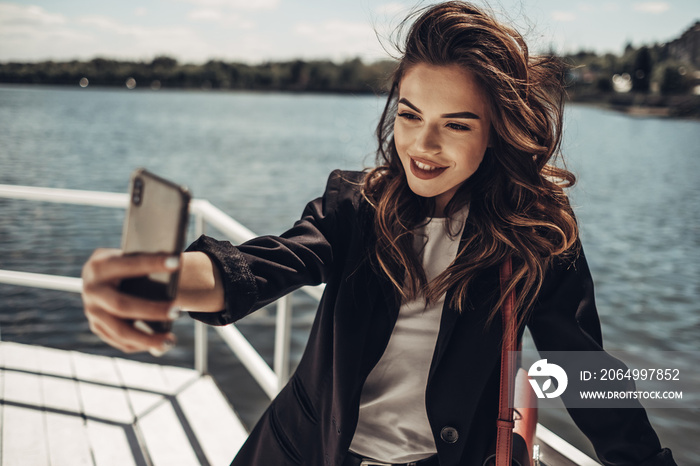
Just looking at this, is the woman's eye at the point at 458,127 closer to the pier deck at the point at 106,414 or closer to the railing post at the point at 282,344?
the railing post at the point at 282,344

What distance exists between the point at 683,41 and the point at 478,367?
7.20 m

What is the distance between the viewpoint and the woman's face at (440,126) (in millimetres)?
1162

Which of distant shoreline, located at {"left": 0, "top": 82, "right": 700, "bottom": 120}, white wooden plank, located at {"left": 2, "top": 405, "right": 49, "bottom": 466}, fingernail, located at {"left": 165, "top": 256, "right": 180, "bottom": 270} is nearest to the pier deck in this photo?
white wooden plank, located at {"left": 2, "top": 405, "right": 49, "bottom": 466}

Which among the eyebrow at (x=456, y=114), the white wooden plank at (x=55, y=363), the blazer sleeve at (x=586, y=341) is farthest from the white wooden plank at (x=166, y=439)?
the eyebrow at (x=456, y=114)

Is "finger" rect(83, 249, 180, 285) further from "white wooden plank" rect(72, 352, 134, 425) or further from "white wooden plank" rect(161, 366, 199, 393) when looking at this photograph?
"white wooden plank" rect(161, 366, 199, 393)

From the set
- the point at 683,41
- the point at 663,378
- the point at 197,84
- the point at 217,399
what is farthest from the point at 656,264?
the point at 197,84

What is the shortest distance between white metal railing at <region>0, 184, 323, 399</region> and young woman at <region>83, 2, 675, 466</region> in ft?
2.18

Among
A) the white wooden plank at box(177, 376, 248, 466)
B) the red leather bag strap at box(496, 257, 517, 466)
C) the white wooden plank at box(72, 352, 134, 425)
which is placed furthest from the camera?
the white wooden plank at box(72, 352, 134, 425)

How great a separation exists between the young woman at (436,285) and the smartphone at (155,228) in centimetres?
43

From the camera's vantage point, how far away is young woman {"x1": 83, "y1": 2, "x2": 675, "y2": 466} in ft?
3.73

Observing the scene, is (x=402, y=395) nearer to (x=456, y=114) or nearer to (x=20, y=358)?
(x=456, y=114)

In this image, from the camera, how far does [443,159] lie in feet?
3.87

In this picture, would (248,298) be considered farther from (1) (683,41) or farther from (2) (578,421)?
(1) (683,41)

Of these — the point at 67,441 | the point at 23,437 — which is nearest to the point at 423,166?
the point at 67,441
